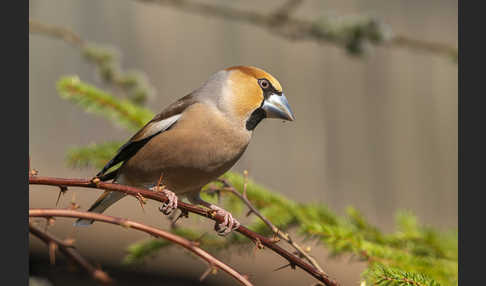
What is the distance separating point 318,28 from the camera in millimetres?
2379

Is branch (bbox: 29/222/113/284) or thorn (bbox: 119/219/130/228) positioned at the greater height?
thorn (bbox: 119/219/130/228)

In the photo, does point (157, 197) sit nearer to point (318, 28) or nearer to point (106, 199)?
point (106, 199)

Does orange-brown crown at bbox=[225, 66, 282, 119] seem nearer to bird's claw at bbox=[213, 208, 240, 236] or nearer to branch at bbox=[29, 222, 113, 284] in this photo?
bird's claw at bbox=[213, 208, 240, 236]

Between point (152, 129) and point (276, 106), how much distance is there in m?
0.40

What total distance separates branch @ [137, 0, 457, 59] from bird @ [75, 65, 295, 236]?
1.06 metres

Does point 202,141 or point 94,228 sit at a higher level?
point 202,141

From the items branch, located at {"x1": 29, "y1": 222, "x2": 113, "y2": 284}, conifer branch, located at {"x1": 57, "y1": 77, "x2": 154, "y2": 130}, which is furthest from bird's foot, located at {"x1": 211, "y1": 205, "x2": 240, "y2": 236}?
conifer branch, located at {"x1": 57, "y1": 77, "x2": 154, "y2": 130}

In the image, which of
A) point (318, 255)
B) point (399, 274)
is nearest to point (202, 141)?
point (399, 274)

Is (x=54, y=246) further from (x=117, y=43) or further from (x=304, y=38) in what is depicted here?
(x=117, y=43)

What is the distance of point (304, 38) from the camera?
257 centimetres

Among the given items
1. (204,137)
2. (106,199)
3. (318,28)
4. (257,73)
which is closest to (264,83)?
(257,73)

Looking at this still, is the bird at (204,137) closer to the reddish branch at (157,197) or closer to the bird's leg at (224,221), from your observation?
the bird's leg at (224,221)

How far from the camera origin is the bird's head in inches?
47.2

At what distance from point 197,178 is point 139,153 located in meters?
0.22
